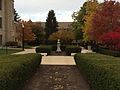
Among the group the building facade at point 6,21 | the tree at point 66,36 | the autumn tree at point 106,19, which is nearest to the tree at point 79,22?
the tree at point 66,36

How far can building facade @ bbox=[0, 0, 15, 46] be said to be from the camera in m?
68.4

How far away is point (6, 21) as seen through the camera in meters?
69.7

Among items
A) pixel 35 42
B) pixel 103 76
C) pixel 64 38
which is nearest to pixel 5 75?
pixel 103 76

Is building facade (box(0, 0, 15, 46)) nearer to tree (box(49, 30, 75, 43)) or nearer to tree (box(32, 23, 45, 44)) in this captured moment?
tree (box(49, 30, 75, 43))

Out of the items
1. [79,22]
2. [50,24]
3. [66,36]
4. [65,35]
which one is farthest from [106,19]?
[50,24]

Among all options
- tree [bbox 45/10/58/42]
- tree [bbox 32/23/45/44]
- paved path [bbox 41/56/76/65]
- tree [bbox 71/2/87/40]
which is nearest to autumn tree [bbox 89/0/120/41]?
paved path [bbox 41/56/76/65]

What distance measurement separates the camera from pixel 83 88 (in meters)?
15.1

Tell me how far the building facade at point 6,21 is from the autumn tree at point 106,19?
24.9m

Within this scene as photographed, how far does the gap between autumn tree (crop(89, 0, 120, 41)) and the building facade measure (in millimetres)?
24897

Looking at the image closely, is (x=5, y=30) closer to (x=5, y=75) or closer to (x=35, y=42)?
(x=35, y=42)

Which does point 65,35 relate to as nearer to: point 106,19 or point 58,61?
point 106,19

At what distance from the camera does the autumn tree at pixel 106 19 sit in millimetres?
45219

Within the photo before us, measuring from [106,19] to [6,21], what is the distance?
28987 mm

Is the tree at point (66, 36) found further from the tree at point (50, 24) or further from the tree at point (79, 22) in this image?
the tree at point (50, 24)
